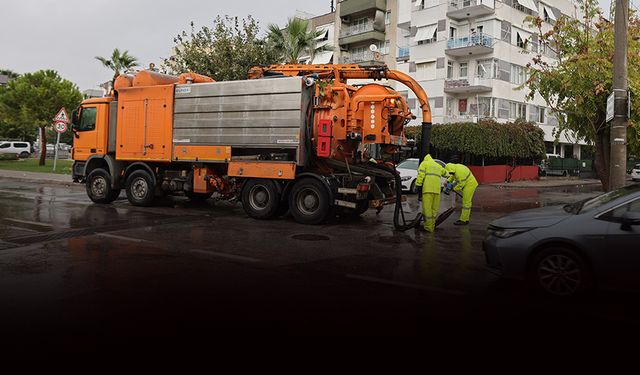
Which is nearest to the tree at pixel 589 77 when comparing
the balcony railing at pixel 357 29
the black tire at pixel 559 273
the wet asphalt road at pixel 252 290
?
the wet asphalt road at pixel 252 290

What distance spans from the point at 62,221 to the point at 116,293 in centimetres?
623

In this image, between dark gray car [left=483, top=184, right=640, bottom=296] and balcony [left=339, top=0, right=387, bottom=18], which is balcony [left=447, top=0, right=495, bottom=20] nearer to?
balcony [left=339, top=0, right=387, bottom=18]

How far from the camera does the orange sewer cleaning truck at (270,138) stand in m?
11.1

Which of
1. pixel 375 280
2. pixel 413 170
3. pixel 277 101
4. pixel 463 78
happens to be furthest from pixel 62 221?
pixel 463 78

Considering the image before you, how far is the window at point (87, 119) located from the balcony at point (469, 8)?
96.1 feet

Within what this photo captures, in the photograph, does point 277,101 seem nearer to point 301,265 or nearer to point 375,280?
point 301,265

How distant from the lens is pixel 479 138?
92.0 ft

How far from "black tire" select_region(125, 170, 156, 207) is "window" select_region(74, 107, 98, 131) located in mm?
2017

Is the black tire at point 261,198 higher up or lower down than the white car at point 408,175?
lower down

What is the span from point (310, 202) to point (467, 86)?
28.9 metres

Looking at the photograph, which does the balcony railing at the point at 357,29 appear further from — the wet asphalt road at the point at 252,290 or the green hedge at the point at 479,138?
the wet asphalt road at the point at 252,290

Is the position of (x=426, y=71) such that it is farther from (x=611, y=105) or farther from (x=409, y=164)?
(x=611, y=105)

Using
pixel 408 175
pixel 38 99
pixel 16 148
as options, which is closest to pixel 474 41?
pixel 408 175

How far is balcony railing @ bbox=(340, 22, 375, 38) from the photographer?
4422cm
